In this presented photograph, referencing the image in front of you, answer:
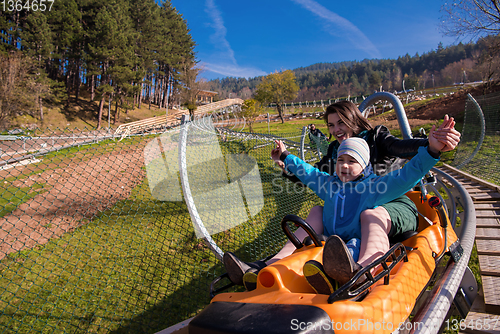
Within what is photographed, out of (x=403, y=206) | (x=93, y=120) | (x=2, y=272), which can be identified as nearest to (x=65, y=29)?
(x=93, y=120)

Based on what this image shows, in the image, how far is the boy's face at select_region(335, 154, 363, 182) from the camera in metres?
2.00

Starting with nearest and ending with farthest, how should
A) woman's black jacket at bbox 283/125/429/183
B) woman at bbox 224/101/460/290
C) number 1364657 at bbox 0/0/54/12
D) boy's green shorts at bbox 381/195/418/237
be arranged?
woman at bbox 224/101/460/290
boy's green shorts at bbox 381/195/418/237
woman's black jacket at bbox 283/125/429/183
number 1364657 at bbox 0/0/54/12

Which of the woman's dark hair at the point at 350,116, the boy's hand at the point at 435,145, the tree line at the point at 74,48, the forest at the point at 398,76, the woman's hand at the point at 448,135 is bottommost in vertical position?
the boy's hand at the point at 435,145

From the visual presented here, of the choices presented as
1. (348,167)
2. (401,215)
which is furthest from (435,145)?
(401,215)

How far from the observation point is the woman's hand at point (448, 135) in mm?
1491

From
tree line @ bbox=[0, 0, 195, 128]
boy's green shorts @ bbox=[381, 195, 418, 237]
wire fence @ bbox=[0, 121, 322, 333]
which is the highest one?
tree line @ bbox=[0, 0, 195, 128]

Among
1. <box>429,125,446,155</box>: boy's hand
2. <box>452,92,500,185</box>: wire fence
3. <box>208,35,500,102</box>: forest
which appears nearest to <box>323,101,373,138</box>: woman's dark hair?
<box>429,125,446,155</box>: boy's hand

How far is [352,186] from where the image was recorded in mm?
2104

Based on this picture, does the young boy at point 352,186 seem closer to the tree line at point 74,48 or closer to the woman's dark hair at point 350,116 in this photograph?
the woman's dark hair at point 350,116

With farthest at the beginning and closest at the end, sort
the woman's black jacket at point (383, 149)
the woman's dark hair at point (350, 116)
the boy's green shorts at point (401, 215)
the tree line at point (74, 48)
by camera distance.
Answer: the tree line at point (74, 48) → the woman's dark hair at point (350, 116) → the woman's black jacket at point (383, 149) → the boy's green shorts at point (401, 215)

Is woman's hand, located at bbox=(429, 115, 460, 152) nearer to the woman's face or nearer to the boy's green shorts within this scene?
the boy's green shorts

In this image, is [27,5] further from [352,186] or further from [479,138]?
[479,138]

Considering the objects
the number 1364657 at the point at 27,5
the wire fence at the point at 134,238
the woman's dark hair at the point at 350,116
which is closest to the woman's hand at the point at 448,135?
the woman's dark hair at the point at 350,116

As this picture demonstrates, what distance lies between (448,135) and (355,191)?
0.75 metres
